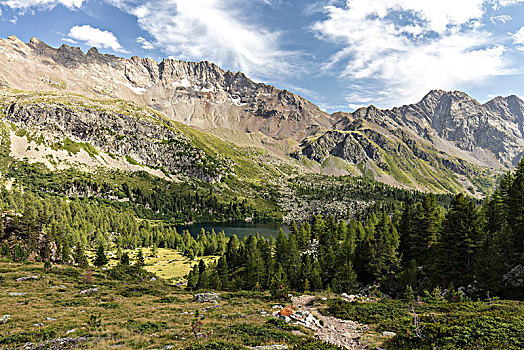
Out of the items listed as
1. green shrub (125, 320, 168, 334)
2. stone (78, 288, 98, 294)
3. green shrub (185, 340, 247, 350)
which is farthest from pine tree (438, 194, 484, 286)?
stone (78, 288, 98, 294)

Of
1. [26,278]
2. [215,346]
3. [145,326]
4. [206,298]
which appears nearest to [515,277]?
[215,346]

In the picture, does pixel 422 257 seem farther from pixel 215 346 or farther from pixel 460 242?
pixel 215 346

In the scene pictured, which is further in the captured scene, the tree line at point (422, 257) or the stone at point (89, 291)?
the stone at point (89, 291)

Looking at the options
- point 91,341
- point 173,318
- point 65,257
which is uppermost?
point 91,341

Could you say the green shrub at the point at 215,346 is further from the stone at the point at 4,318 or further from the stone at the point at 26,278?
the stone at the point at 26,278

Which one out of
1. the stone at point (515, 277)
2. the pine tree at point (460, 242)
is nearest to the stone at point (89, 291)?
the pine tree at point (460, 242)

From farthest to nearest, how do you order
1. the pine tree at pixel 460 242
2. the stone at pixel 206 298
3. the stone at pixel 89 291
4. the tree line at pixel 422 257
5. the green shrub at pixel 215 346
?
1. the pine tree at pixel 460 242
2. the stone at pixel 206 298
3. the stone at pixel 89 291
4. the tree line at pixel 422 257
5. the green shrub at pixel 215 346

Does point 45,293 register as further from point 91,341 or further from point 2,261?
point 2,261

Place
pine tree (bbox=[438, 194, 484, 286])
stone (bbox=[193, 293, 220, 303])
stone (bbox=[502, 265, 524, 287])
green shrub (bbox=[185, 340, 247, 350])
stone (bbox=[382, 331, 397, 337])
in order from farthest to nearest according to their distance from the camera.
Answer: pine tree (bbox=[438, 194, 484, 286]), stone (bbox=[193, 293, 220, 303]), stone (bbox=[502, 265, 524, 287]), stone (bbox=[382, 331, 397, 337]), green shrub (bbox=[185, 340, 247, 350])

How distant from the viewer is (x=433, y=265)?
52938mm

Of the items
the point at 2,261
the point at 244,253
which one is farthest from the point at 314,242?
the point at 2,261

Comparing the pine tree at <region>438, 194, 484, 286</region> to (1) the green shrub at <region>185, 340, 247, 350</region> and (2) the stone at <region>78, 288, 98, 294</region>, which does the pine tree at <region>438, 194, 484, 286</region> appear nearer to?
(1) the green shrub at <region>185, 340, 247, 350</region>

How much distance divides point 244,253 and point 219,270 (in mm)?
12527

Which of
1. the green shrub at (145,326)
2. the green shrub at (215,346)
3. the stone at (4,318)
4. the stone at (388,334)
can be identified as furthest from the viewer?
the stone at (4,318)
